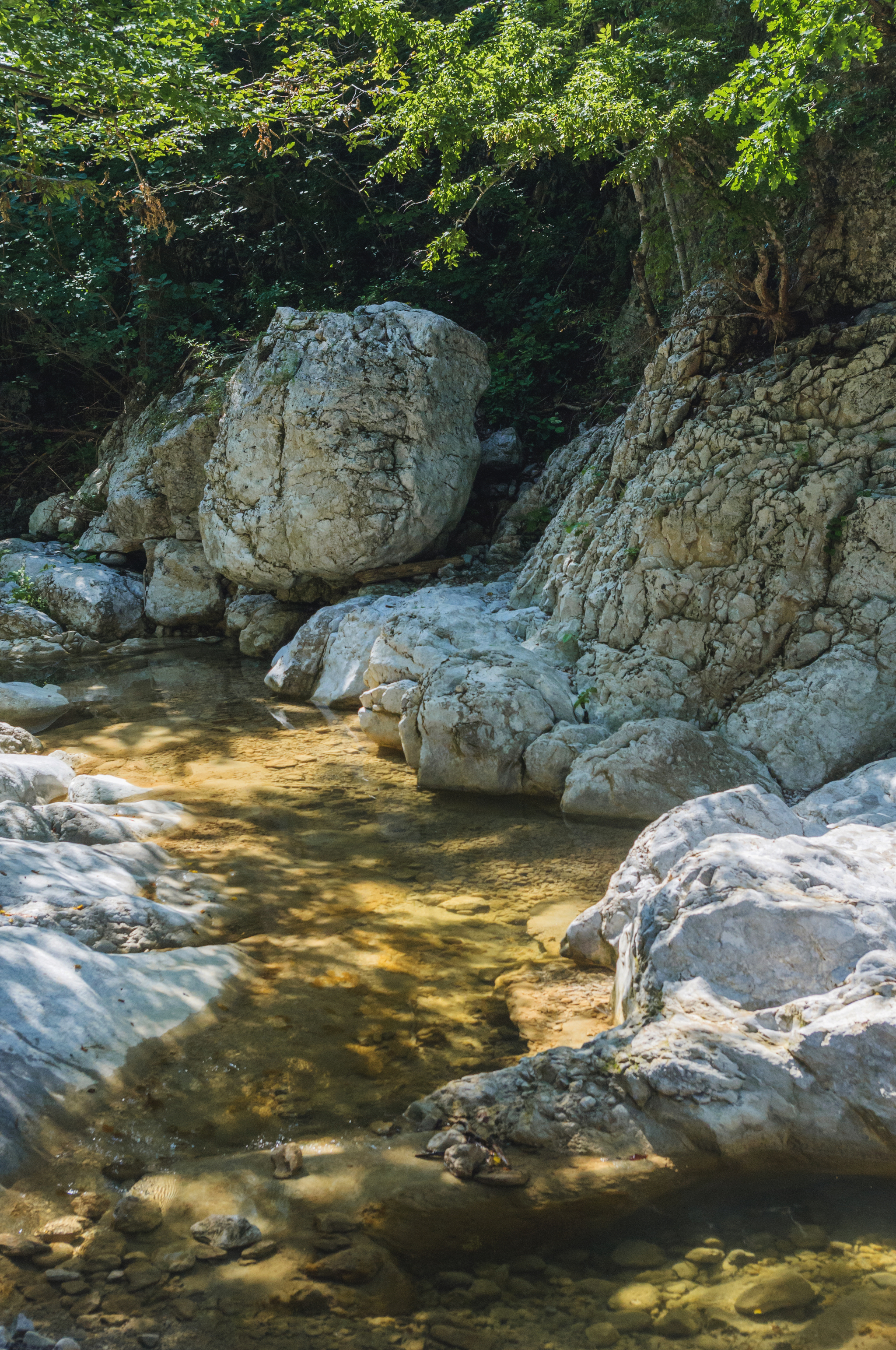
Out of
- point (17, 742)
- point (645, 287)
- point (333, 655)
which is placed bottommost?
point (17, 742)

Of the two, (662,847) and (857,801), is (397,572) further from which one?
(662,847)

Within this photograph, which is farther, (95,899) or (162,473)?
(162,473)

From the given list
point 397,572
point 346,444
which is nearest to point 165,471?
point 346,444

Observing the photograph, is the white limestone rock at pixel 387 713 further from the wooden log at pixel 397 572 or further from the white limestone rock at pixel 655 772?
the wooden log at pixel 397 572

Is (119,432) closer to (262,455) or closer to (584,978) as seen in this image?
(262,455)

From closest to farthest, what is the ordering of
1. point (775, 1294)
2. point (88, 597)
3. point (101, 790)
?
point (775, 1294) < point (101, 790) < point (88, 597)

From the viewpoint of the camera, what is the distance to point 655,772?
592 cm

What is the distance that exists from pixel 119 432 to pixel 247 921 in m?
12.1

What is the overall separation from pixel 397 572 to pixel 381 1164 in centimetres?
861

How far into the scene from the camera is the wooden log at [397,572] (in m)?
10.9

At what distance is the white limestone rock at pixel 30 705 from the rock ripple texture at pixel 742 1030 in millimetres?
7093

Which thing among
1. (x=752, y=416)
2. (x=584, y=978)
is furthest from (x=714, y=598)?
(x=584, y=978)

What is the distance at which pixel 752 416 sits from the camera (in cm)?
707

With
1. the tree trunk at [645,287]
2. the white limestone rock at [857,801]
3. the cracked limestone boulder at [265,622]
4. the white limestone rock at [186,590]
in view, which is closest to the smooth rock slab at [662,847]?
the white limestone rock at [857,801]
